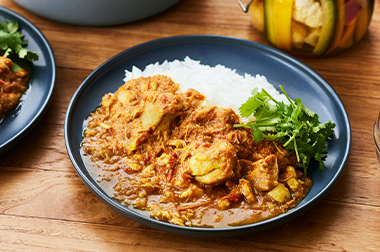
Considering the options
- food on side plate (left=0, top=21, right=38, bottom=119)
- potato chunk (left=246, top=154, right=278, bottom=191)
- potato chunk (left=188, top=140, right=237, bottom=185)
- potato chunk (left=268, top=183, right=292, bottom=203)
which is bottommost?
potato chunk (left=268, top=183, right=292, bottom=203)

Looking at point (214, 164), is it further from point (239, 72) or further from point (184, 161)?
point (239, 72)

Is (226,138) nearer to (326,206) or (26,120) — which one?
(326,206)

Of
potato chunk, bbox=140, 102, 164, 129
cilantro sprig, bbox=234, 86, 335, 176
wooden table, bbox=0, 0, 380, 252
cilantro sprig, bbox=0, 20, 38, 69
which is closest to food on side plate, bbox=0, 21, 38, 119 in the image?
cilantro sprig, bbox=0, 20, 38, 69

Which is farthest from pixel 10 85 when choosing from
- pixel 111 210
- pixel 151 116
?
pixel 111 210

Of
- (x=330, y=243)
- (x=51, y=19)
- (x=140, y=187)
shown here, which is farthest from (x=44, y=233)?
(x=51, y=19)

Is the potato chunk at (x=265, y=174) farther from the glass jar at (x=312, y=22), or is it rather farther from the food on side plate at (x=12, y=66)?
the food on side plate at (x=12, y=66)

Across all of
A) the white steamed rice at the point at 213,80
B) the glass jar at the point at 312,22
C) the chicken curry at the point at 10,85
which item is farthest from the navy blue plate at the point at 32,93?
the glass jar at the point at 312,22

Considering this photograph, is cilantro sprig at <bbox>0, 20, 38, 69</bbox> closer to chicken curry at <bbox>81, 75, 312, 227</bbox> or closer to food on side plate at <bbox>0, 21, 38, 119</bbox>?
food on side plate at <bbox>0, 21, 38, 119</bbox>
